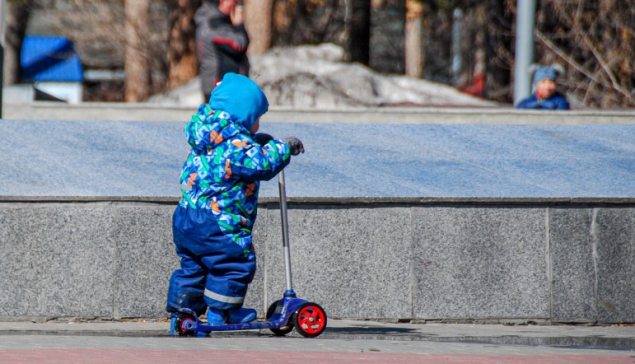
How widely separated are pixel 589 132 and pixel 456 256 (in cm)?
238

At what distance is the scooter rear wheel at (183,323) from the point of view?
6.11 metres

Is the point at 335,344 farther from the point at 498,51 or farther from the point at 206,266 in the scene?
the point at 498,51

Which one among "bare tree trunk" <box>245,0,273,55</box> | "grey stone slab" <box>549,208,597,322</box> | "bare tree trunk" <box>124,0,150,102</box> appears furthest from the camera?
"bare tree trunk" <box>124,0,150,102</box>

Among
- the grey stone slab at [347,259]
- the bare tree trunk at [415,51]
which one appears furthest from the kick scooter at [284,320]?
the bare tree trunk at [415,51]

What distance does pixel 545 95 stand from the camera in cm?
1129

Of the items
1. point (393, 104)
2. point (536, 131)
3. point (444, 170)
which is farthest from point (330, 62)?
point (444, 170)

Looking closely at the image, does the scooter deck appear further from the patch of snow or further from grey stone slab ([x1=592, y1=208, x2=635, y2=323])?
the patch of snow

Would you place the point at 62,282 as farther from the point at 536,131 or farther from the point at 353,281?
the point at 536,131

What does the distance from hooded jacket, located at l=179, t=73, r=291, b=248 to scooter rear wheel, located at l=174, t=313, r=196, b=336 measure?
506mm

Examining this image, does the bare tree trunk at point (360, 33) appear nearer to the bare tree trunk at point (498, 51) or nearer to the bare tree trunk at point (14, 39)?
the bare tree trunk at point (498, 51)

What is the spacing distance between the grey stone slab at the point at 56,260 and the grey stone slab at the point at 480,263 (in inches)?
80.9

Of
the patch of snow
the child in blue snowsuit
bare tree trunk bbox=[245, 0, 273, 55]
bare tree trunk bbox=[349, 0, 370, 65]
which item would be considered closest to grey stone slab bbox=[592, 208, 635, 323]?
the child in blue snowsuit

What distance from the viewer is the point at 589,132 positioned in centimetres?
936

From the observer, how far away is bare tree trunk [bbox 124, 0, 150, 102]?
2338cm
